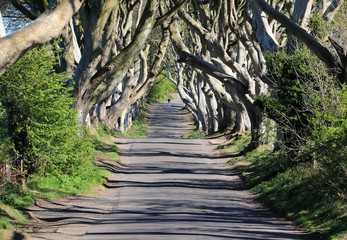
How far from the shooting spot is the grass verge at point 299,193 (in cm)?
1245

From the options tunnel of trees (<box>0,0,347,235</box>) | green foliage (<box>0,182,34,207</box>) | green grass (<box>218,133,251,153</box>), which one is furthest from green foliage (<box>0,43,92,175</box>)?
green grass (<box>218,133,251,153</box>)

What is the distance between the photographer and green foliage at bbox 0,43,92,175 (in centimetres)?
1591

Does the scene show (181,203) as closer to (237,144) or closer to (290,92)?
(290,92)

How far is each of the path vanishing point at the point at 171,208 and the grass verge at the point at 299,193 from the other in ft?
1.39

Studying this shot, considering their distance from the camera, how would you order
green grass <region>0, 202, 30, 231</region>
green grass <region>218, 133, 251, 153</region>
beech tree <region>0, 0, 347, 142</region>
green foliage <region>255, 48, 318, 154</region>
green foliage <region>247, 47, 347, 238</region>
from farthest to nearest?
1. green grass <region>218, 133, 251, 153</region>
2. green foliage <region>255, 48, 318, 154</region>
3. green foliage <region>247, 47, 347, 238</region>
4. green grass <region>0, 202, 30, 231</region>
5. beech tree <region>0, 0, 347, 142</region>

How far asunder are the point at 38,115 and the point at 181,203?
4.64m

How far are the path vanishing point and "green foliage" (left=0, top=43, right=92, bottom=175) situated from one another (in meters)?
1.58

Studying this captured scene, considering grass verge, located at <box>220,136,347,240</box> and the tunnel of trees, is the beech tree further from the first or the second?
grass verge, located at <box>220,136,347,240</box>

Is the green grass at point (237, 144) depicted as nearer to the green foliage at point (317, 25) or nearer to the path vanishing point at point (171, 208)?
the path vanishing point at point (171, 208)

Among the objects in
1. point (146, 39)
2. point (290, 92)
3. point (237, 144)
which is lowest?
point (237, 144)

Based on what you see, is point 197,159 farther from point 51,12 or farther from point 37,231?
point 51,12

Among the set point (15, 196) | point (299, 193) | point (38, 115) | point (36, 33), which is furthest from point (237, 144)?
point (36, 33)

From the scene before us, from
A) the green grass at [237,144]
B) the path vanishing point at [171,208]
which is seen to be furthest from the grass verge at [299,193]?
the green grass at [237,144]

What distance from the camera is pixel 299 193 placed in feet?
51.8
